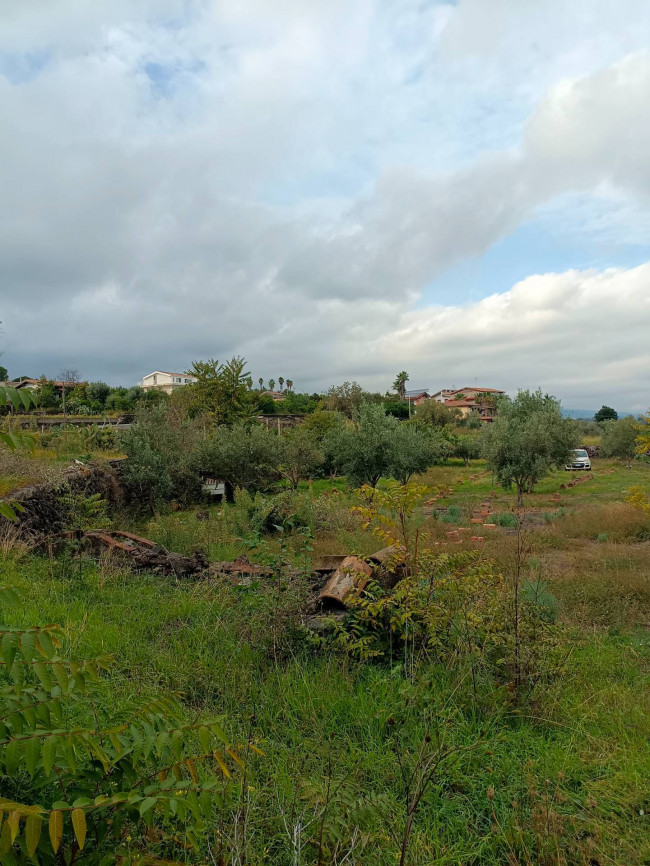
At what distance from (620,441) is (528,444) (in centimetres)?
2572

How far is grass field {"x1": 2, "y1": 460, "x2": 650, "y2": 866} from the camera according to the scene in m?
2.30

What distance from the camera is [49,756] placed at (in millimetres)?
1404

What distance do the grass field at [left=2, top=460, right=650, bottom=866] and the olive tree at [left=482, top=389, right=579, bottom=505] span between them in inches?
512

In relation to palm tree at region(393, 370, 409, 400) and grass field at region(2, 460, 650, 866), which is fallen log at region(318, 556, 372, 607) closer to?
grass field at region(2, 460, 650, 866)

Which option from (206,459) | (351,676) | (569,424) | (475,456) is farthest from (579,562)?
(475,456)

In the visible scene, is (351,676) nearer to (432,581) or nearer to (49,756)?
(432,581)

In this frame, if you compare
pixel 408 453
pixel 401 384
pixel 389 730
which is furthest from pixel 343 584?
pixel 401 384

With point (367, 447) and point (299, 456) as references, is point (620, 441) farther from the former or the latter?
point (367, 447)

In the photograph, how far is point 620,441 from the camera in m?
39.6

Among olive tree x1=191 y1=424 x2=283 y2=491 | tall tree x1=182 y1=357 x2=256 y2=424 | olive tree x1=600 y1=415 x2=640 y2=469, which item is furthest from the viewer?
olive tree x1=600 y1=415 x2=640 y2=469

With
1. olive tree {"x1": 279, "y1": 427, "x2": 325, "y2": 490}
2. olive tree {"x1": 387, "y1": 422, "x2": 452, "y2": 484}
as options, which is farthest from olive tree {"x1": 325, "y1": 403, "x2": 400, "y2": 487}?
olive tree {"x1": 279, "y1": 427, "x2": 325, "y2": 490}

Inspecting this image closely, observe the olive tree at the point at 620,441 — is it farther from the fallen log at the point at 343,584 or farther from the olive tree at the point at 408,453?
the fallen log at the point at 343,584

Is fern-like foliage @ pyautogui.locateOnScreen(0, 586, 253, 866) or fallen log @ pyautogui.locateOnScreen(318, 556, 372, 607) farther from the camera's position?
fallen log @ pyautogui.locateOnScreen(318, 556, 372, 607)

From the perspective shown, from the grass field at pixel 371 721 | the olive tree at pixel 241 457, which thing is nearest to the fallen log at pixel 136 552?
the grass field at pixel 371 721
